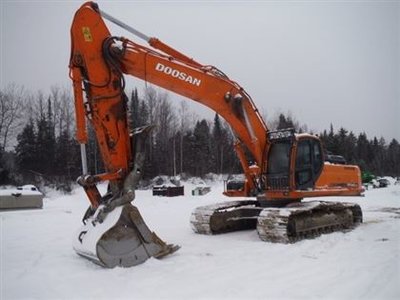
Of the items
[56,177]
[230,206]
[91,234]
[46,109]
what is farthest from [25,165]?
[91,234]

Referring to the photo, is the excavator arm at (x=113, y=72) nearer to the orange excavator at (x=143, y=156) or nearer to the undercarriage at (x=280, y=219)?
the orange excavator at (x=143, y=156)

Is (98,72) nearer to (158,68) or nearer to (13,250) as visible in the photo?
(158,68)

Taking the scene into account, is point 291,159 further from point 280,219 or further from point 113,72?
point 113,72

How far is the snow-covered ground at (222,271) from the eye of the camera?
17.9 feet

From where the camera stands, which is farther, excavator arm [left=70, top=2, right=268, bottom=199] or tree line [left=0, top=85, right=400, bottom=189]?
tree line [left=0, top=85, right=400, bottom=189]

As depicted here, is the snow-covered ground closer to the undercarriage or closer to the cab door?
the undercarriage

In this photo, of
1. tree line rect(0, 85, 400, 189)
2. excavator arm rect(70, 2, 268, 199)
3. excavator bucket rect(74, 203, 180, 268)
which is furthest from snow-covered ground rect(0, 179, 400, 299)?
tree line rect(0, 85, 400, 189)

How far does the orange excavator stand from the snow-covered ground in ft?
1.44

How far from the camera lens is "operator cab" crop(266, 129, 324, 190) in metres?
9.91

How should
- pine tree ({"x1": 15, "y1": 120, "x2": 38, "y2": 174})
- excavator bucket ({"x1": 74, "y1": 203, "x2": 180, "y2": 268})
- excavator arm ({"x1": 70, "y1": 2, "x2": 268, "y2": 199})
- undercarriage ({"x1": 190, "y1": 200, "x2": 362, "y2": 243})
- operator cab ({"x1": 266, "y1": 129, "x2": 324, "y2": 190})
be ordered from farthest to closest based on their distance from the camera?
pine tree ({"x1": 15, "y1": 120, "x2": 38, "y2": 174})
operator cab ({"x1": 266, "y1": 129, "x2": 324, "y2": 190})
undercarriage ({"x1": 190, "y1": 200, "x2": 362, "y2": 243})
excavator arm ({"x1": 70, "y1": 2, "x2": 268, "y2": 199})
excavator bucket ({"x1": 74, "y1": 203, "x2": 180, "y2": 268})

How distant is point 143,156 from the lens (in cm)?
767

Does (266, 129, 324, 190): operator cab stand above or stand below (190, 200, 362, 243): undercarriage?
above

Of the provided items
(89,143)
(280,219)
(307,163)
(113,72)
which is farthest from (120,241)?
(89,143)

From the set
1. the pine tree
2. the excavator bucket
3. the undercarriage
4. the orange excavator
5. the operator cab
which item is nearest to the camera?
the excavator bucket
